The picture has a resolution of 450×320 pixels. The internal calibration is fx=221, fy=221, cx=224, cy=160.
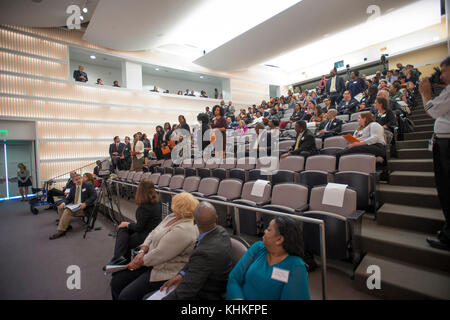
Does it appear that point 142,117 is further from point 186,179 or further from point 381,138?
point 381,138

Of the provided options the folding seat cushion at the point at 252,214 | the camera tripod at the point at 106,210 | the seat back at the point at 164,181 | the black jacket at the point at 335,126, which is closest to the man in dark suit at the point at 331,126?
the black jacket at the point at 335,126

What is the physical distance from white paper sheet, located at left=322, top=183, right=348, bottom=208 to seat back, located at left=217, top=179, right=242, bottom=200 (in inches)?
47.6

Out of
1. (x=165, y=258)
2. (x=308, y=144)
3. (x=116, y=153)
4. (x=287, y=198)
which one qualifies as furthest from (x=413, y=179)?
(x=116, y=153)

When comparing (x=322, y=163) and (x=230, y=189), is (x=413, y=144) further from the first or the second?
(x=230, y=189)

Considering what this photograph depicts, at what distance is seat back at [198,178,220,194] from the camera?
11.3 ft

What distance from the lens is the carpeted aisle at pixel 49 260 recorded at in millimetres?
2164

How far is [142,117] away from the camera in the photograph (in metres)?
10.4

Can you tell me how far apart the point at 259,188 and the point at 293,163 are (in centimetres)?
101

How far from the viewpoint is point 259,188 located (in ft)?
9.32

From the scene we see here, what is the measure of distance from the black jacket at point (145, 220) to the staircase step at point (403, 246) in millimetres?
2004

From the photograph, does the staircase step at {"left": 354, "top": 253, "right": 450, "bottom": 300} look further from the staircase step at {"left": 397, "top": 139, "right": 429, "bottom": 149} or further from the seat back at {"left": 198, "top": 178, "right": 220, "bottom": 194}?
the staircase step at {"left": 397, "top": 139, "right": 429, "bottom": 149}

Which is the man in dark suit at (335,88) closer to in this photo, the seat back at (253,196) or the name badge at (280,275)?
the seat back at (253,196)

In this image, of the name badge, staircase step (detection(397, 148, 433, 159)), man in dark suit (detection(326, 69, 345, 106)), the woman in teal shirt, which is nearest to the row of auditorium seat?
the woman in teal shirt
